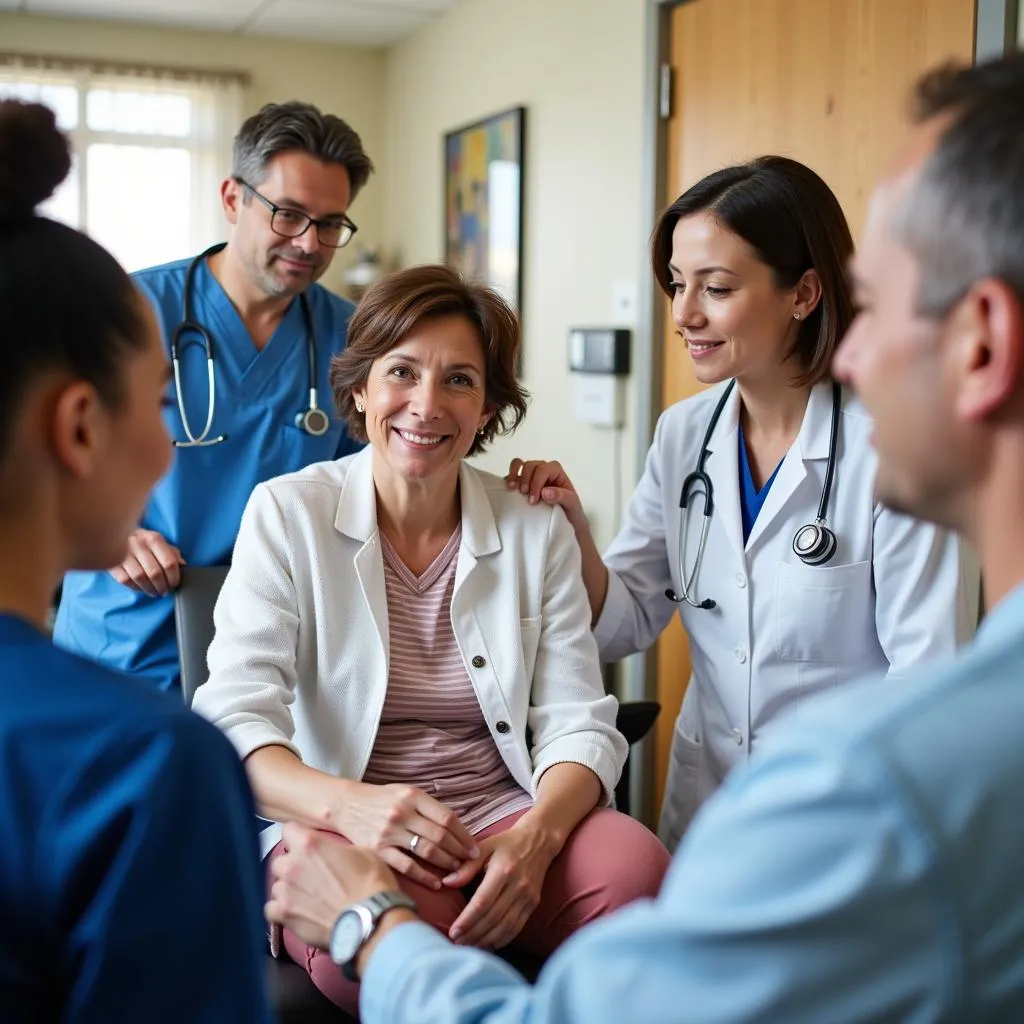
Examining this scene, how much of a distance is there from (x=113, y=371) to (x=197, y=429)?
127 centimetres

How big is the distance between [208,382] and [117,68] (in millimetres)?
3333

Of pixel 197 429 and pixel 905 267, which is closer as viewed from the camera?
pixel 905 267

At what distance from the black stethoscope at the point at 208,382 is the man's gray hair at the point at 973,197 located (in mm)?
1457

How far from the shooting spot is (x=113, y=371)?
831 millimetres

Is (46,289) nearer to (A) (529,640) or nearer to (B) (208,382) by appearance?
(A) (529,640)

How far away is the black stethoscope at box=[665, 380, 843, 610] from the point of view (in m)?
1.72

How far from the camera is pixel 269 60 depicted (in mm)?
5066

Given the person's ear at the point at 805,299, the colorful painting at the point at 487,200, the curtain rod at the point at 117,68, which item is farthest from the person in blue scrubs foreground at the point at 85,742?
the curtain rod at the point at 117,68

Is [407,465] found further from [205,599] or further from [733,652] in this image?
[733,652]

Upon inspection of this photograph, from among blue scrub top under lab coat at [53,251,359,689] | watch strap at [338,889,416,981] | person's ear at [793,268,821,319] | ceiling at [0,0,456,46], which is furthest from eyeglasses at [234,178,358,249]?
ceiling at [0,0,456,46]

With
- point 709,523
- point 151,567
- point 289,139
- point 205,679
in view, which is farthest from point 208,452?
point 709,523

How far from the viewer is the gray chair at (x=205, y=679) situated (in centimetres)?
142

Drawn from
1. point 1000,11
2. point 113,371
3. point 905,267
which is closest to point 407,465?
point 113,371

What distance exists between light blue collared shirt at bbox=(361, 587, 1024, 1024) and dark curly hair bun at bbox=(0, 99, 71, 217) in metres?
0.60
